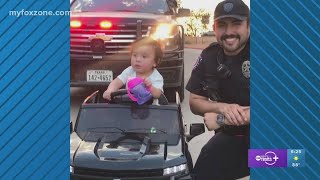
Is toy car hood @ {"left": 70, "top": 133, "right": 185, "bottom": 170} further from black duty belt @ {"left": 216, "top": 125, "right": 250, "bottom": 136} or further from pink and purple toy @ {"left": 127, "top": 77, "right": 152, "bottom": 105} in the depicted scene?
black duty belt @ {"left": 216, "top": 125, "right": 250, "bottom": 136}

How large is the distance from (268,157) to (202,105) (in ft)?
1.85

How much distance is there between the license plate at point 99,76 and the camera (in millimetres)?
3513

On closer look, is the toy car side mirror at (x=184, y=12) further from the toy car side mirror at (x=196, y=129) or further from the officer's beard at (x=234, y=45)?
the toy car side mirror at (x=196, y=129)

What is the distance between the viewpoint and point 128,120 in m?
3.80

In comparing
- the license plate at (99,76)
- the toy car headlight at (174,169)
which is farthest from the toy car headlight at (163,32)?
the toy car headlight at (174,169)

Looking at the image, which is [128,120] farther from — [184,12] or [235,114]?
[235,114]

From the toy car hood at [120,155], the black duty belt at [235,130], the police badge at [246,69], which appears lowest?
the toy car hood at [120,155]

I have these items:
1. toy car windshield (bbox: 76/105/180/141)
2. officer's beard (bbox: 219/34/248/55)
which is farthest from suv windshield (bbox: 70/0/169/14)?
officer's beard (bbox: 219/34/248/55)

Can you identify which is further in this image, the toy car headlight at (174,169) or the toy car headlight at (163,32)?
the toy car headlight at (163,32)

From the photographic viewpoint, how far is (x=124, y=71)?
3438 millimetres

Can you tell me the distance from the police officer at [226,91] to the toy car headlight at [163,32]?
0.90 metres

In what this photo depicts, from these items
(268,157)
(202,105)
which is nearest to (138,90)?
(202,105)

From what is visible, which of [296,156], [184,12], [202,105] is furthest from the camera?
[184,12]

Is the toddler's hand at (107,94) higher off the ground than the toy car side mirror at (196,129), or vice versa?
the toddler's hand at (107,94)
